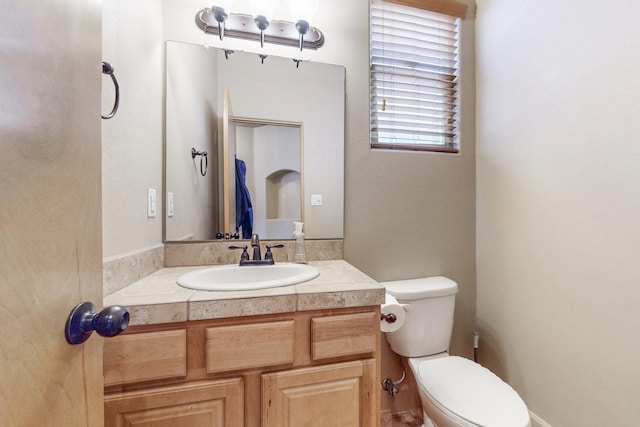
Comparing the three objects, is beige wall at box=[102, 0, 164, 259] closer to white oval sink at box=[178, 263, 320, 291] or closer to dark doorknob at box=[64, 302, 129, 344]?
white oval sink at box=[178, 263, 320, 291]

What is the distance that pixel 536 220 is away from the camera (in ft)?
4.24

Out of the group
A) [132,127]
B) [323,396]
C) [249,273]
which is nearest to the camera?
[323,396]

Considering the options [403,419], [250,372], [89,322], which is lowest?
[403,419]

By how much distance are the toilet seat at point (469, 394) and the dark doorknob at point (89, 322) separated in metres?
1.12

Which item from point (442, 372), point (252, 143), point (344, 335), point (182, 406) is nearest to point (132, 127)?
point (252, 143)

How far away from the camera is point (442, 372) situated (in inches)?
47.4

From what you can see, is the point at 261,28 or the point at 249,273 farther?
the point at 261,28

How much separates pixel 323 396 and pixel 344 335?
0.64 ft

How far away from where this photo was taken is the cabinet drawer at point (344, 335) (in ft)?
2.73

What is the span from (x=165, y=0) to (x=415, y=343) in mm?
2044

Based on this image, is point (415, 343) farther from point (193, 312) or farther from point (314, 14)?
point (314, 14)

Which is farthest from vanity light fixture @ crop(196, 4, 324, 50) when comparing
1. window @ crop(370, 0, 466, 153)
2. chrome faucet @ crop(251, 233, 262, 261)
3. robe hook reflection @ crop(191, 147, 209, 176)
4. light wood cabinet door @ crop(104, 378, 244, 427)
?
light wood cabinet door @ crop(104, 378, 244, 427)

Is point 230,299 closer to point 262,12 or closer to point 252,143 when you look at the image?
point 252,143

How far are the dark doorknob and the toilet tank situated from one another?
3.72ft
